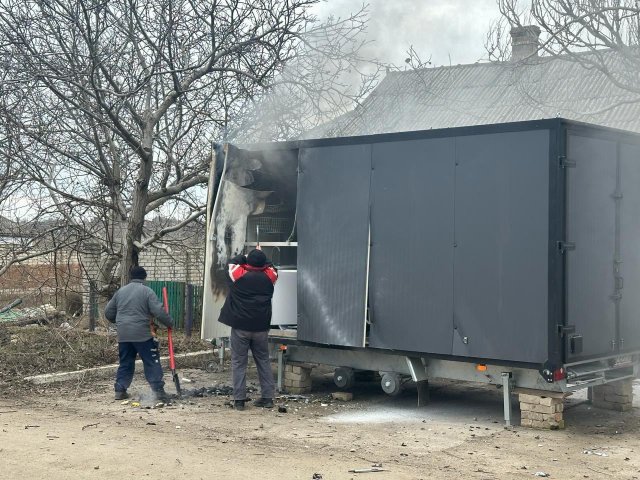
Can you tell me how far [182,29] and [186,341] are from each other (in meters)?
5.14

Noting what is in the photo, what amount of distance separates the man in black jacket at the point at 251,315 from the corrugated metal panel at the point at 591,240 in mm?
3244

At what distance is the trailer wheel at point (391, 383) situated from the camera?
28.6 feet

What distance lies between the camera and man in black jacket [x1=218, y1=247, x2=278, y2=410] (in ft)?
28.9

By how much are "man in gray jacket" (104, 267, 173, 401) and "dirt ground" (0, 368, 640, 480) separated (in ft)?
1.07

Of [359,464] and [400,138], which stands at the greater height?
[400,138]

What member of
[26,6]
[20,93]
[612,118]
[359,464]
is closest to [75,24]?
[26,6]

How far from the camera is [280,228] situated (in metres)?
10.6

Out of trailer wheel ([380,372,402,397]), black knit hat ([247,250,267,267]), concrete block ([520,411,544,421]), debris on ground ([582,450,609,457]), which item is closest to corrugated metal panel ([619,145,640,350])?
concrete block ([520,411,544,421])

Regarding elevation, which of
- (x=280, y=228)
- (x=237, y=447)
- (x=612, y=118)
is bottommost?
(x=237, y=447)

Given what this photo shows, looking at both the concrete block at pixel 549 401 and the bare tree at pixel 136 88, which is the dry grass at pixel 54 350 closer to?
the bare tree at pixel 136 88

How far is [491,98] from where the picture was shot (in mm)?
21438

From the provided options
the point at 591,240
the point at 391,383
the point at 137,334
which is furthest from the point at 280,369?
the point at 591,240

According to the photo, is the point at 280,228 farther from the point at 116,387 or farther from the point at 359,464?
the point at 359,464

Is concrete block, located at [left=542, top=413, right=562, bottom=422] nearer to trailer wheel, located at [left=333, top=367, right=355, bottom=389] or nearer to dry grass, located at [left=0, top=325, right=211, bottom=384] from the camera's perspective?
trailer wheel, located at [left=333, top=367, right=355, bottom=389]
